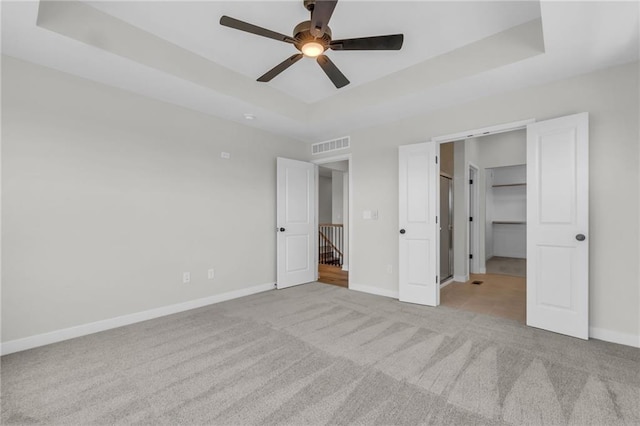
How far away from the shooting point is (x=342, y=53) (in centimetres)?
315

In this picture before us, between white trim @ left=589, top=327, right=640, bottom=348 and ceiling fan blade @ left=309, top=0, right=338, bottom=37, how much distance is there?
365 cm

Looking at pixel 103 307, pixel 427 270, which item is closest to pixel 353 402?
pixel 427 270

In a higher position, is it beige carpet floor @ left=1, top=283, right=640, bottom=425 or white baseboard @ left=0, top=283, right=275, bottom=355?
white baseboard @ left=0, top=283, right=275, bottom=355

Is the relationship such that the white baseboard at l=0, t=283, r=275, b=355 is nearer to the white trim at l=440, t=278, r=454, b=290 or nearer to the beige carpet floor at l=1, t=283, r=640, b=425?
the beige carpet floor at l=1, t=283, r=640, b=425

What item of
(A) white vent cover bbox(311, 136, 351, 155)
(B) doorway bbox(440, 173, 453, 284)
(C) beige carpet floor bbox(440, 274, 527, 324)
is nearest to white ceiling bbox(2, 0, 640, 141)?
(A) white vent cover bbox(311, 136, 351, 155)

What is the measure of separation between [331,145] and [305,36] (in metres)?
2.89

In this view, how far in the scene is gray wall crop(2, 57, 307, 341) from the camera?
8.77ft

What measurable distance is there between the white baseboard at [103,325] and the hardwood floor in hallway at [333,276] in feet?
5.53

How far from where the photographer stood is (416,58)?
10.5 feet

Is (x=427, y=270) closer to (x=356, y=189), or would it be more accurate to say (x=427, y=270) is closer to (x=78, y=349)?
(x=356, y=189)

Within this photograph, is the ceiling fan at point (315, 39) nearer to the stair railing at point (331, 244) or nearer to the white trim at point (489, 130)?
the white trim at point (489, 130)

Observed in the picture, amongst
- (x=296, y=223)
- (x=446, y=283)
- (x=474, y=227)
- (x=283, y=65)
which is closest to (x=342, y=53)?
(x=283, y=65)

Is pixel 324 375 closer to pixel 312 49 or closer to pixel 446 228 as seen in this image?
pixel 312 49

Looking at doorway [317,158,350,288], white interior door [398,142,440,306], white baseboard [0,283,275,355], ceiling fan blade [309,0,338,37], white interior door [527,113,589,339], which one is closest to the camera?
ceiling fan blade [309,0,338,37]
